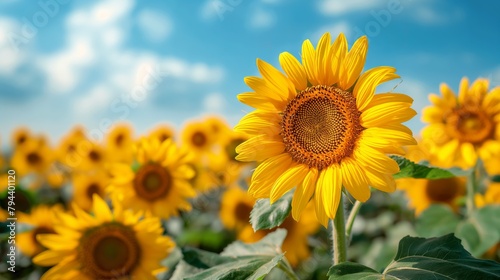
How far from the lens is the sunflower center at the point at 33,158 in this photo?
10305 millimetres

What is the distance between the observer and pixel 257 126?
2.43 meters

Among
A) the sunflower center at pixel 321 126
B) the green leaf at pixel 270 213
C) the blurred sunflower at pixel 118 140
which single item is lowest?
the green leaf at pixel 270 213

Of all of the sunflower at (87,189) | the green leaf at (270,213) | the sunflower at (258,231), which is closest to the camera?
the green leaf at (270,213)

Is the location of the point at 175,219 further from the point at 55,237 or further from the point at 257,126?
the point at 257,126

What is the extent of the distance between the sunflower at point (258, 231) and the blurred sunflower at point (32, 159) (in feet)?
15.7

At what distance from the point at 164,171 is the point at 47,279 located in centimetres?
163

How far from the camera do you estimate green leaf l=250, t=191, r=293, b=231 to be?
2406mm

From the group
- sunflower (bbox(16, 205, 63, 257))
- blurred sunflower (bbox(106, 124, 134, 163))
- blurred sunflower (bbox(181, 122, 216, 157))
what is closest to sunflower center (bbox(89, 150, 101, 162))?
blurred sunflower (bbox(106, 124, 134, 163))

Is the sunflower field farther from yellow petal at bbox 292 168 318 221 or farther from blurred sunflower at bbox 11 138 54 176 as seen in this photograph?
blurred sunflower at bbox 11 138 54 176

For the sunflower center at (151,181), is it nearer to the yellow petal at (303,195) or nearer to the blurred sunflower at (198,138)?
the yellow petal at (303,195)

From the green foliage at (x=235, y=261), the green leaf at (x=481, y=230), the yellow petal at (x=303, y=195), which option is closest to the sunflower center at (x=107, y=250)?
the green foliage at (x=235, y=261)

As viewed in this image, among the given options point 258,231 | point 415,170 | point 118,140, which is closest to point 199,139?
point 118,140

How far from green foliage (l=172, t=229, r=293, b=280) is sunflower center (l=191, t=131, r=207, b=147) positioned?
19.3 ft

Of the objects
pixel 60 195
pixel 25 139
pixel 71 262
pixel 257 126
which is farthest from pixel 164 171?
pixel 25 139
